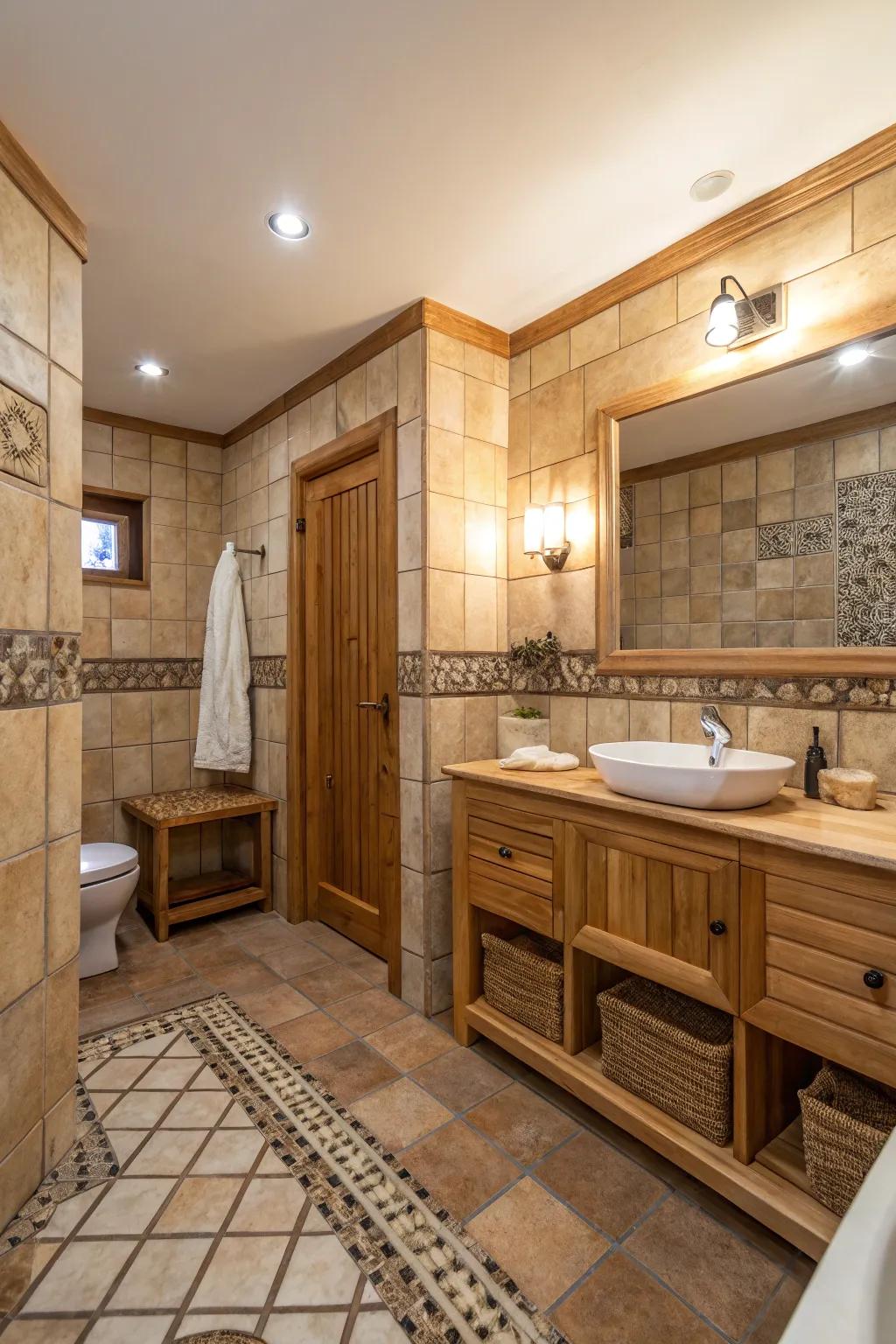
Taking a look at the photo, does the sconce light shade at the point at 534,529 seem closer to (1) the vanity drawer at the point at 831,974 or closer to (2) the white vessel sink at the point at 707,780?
(2) the white vessel sink at the point at 707,780

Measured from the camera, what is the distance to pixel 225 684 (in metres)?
3.40

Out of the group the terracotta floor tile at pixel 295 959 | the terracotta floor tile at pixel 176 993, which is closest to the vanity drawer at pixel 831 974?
the terracotta floor tile at pixel 295 959

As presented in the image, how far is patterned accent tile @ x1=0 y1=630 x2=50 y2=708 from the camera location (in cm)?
148

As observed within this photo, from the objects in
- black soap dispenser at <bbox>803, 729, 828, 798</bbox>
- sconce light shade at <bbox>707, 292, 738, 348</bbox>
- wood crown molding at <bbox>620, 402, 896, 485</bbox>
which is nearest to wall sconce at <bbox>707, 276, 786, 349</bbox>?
sconce light shade at <bbox>707, 292, 738, 348</bbox>

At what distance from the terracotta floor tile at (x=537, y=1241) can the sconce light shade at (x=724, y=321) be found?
7.24 feet

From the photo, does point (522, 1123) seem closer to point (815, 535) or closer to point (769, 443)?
point (815, 535)

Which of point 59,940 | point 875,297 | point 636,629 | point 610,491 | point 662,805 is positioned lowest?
point 59,940

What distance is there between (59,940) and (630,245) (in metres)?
2.52

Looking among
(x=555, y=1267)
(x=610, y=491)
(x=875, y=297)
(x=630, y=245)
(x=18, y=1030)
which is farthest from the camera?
(x=610, y=491)

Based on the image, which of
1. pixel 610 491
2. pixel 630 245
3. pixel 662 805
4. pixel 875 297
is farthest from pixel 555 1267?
pixel 630 245

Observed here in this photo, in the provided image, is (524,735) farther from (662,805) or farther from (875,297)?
(875,297)

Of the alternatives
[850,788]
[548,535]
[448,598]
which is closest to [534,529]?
[548,535]

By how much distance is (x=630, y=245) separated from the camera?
6.57ft

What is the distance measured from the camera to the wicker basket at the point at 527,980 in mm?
1868
